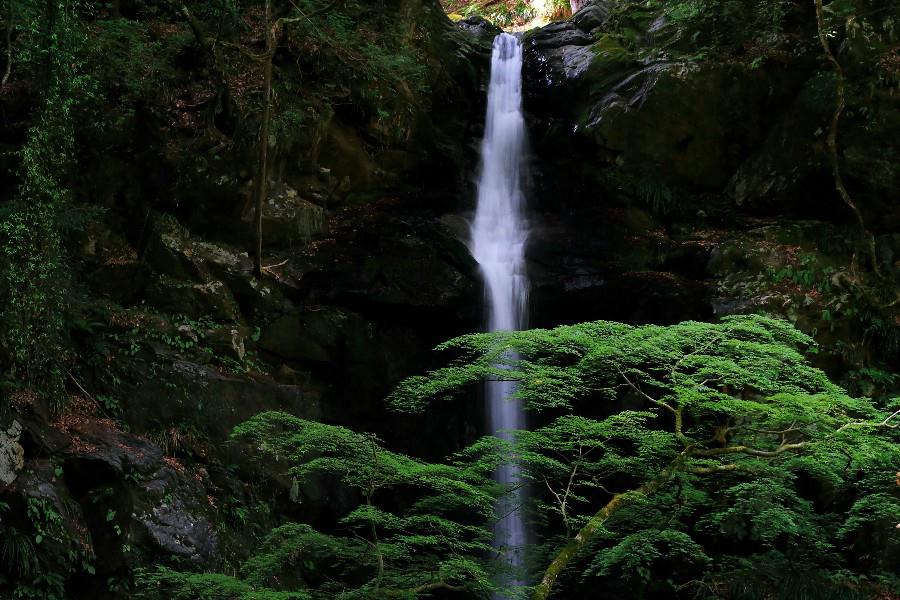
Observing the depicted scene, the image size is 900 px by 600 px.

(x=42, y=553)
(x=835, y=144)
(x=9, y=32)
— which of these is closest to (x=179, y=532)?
(x=42, y=553)

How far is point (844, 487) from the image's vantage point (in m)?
7.21

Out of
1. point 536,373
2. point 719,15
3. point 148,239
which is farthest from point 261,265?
point 719,15

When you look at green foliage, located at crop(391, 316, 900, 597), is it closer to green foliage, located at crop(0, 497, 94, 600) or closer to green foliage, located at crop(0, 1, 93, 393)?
green foliage, located at crop(0, 497, 94, 600)

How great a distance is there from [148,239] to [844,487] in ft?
28.5

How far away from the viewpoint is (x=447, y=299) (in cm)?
970

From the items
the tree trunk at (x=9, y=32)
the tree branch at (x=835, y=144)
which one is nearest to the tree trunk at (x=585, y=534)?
the tree branch at (x=835, y=144)

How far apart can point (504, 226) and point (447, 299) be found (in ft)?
7.81

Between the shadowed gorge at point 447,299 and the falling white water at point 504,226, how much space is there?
0.19 ft

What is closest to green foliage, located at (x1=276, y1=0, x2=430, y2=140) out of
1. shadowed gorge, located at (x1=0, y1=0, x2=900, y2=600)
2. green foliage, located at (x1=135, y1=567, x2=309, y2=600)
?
shadowed gorge, located at (x1=0, y1=0, x2=900, y2=600)

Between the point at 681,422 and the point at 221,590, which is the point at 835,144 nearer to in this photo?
the point at 681,422

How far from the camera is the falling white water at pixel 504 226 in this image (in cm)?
945

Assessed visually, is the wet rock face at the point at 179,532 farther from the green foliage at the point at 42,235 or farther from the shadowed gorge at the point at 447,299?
the green foliage at the point at 42,235

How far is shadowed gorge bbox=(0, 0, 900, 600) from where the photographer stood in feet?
16.3

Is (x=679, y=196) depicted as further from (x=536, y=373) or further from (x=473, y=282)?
(x=536, y=373)
